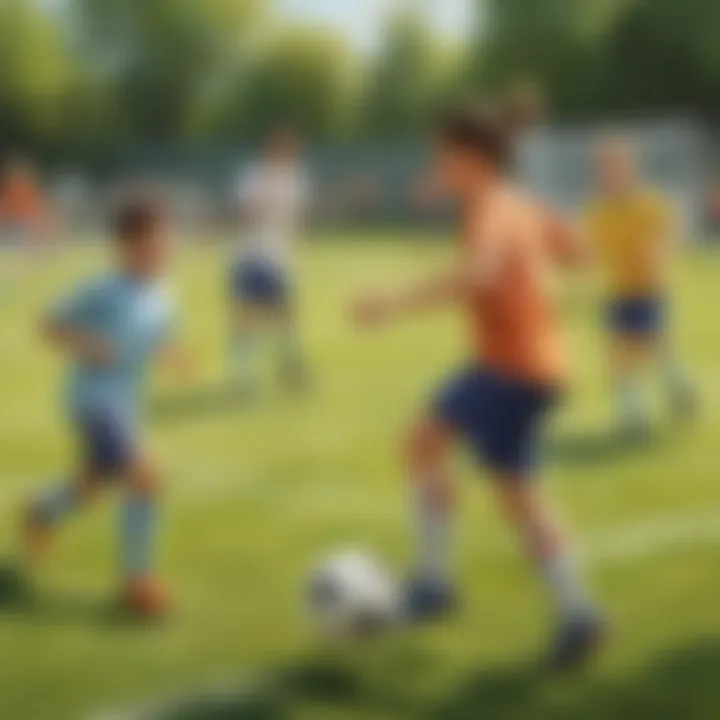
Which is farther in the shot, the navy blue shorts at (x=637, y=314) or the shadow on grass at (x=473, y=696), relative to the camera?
the navy blue shorts at (x=637, y=314)

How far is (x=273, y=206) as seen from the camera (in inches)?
87.2

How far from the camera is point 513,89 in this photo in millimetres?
2188

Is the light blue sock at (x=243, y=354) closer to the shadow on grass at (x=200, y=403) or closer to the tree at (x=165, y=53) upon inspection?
the shadow on grass at (x=200, y=403)

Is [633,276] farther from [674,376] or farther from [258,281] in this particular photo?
[258,281]

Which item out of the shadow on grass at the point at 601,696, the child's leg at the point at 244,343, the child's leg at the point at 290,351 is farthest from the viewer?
the child's leg at the point at 290,351

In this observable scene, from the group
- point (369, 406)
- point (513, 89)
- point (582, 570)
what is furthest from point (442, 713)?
point (513, 89)

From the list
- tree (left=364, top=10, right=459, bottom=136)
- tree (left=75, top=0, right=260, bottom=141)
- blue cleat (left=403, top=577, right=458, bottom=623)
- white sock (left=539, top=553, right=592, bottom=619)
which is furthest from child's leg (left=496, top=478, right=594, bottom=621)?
tree (left=75, top=0, right=260, bottom=141)

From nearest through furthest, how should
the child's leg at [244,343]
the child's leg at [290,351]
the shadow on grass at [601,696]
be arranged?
the shadow on grass at [601,696] < the child's leg at [244,343] < the child's leg at [290,351]

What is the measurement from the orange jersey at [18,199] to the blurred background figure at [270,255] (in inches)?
9.3

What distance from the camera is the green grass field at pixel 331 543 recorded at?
2.07m

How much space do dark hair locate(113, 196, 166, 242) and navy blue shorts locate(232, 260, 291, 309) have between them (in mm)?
125

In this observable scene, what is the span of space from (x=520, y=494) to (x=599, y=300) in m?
0.30

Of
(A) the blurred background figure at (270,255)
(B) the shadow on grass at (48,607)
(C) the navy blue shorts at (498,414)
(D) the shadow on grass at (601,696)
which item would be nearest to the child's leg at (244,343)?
(A) the blurred background figure at (270,255)

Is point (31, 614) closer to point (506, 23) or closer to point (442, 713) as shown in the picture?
point (442, 713)
